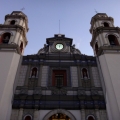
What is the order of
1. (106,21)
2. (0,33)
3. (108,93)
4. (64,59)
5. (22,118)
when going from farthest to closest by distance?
(106,21) → (0,33) → (64,59) → (108,93) → (22,118)

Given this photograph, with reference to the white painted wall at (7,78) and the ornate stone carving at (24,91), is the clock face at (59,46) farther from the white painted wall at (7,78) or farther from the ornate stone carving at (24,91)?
the ornate stone carving at (24,91)

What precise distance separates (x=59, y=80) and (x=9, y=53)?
512 centimetres

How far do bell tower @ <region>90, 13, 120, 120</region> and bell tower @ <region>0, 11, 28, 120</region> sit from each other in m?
7.31

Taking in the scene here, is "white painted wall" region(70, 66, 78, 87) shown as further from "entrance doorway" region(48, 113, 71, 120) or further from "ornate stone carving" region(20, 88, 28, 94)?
"ornate stone carving" region(20, 88, 28, 94)

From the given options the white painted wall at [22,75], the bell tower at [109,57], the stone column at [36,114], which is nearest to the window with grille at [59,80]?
the white painted wall at [22,75]

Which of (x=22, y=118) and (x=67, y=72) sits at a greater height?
(x=67, y=72)

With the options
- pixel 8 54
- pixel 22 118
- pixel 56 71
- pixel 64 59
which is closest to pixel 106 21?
pixel 64 59

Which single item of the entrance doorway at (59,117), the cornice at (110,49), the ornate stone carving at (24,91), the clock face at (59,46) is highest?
the clock face at (59,46)

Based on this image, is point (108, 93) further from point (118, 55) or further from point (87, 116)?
point (118, 55)

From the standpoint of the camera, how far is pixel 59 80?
594 inches

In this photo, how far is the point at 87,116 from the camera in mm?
12312

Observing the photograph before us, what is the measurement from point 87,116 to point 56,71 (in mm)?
5145

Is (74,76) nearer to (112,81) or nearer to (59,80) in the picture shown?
(59,80)

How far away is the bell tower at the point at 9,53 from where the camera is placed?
1226 cm
